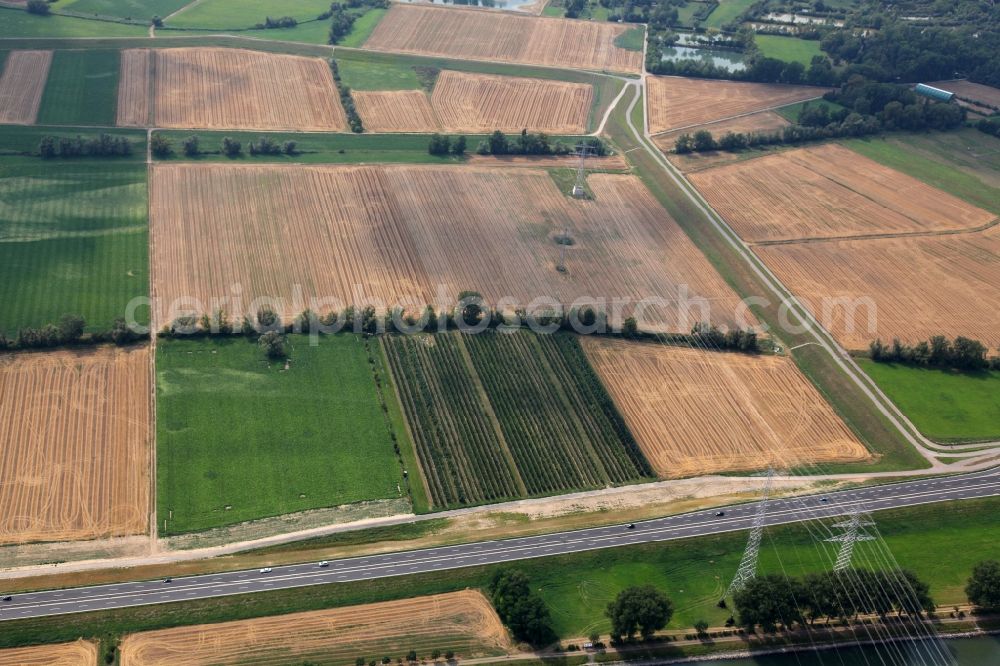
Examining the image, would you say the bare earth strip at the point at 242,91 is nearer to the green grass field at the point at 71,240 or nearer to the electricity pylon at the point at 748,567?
the green grass field at the point at 71,240

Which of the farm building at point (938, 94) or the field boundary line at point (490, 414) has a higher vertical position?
the farm building at point (938, 94)

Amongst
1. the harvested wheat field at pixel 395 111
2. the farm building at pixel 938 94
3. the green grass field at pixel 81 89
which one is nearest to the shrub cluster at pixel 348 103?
the harvested wheat field at pixel 395 111

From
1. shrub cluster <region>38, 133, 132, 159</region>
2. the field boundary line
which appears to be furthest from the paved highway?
shrub cluster <region>38, 133, 132, 159</region>

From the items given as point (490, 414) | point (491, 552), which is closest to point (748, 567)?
point (491, 552)

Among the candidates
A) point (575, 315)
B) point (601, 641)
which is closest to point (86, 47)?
point (575, 315)

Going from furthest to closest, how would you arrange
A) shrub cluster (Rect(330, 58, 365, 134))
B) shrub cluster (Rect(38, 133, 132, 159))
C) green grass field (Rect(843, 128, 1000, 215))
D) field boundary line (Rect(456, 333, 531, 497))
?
1. shrub cluster (Rect(330, 58, 365, 134))
2. green grass field (Rect(843, 128, 1000, 215))
3. shrub cluster (Rect(38, 133, 132, 159))
4. field boundary line (Rect(456, 333, 531, 497))

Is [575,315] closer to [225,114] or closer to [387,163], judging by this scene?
[387,163]

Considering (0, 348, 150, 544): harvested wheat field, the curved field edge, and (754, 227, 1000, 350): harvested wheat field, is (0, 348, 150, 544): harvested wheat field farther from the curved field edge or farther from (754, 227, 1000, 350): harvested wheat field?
(754, 227, 1000, 350): harvested wheat field
